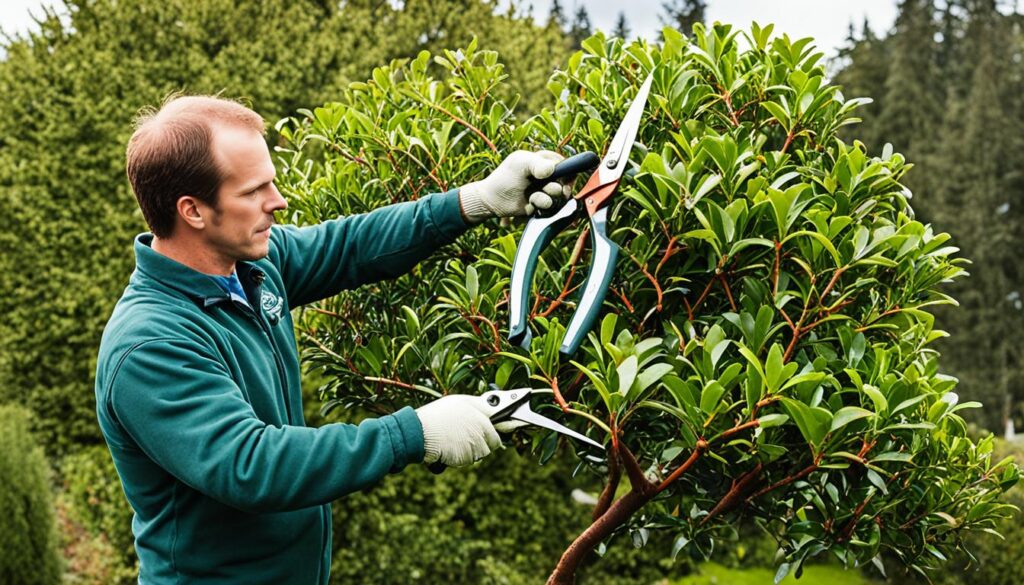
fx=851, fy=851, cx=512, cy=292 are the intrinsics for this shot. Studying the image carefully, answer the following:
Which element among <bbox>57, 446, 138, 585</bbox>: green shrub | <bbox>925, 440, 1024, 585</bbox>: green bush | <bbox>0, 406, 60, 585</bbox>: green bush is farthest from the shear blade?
<bbox>925, 440, 1024, 585</bbox>: green bush

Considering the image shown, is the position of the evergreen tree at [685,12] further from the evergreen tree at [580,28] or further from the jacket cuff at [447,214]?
the jacket cuff at [447,214]

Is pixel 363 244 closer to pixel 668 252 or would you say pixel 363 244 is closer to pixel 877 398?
pixel 668 252

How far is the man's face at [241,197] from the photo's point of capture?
2.17 m

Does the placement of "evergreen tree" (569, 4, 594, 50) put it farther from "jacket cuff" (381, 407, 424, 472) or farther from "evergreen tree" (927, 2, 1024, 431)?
"jacket cuff" (381, 407, 424, 472)

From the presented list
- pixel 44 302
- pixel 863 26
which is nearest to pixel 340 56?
pixel 44 302

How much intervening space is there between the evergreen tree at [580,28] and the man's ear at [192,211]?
1198 inches

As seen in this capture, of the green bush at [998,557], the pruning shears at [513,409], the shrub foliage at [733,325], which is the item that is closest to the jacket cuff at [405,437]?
the pruning shears at [513,409]

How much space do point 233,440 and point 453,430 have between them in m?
0.49

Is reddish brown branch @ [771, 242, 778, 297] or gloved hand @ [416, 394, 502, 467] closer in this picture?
gloved hand @ [416, 394, 502, 467]

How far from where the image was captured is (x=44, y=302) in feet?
33.2

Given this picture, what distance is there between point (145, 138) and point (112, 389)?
0.66 meters

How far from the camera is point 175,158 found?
2.13 metres

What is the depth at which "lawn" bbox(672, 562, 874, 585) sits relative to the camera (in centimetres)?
1031

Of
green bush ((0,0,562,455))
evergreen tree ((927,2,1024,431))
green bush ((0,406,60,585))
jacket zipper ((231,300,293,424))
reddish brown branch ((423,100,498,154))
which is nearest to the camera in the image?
jacket zipper ((231,300,293,424))
